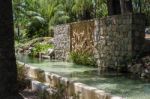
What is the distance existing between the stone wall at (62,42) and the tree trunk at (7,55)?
14005 millimetres

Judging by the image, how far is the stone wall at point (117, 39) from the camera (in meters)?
13.4

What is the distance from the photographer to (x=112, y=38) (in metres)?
14.6

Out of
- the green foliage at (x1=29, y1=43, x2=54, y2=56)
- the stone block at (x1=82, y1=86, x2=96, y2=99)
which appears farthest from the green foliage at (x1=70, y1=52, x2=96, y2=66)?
the stone block at (x1=82, y1=86, x2=96, y2=99)

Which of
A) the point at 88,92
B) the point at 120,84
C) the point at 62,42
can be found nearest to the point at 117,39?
the point at 120,84

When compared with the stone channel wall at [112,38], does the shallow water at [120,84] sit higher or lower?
lower

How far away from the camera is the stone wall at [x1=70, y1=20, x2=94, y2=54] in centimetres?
1677

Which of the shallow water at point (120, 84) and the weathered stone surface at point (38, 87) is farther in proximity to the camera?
the shallow water at point (120, 84)

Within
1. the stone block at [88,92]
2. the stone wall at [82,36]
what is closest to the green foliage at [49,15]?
the stone wall at [82,36]

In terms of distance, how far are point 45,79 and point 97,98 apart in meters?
3.53

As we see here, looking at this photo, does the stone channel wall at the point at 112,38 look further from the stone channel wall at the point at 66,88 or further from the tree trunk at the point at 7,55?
the tree trunk at the point at 7,55

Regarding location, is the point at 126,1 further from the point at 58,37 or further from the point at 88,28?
the point at 58,37

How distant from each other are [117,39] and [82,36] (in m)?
3.72

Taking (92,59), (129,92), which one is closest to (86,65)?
(92,59)

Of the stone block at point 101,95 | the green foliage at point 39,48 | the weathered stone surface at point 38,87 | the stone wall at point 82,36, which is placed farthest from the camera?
the green foliage at point 39,48
